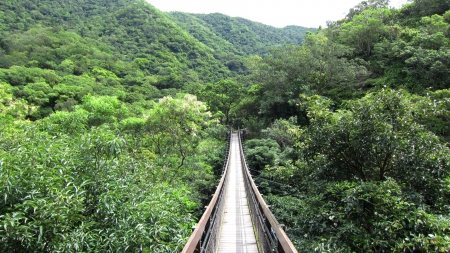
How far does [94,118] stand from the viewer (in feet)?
47.7

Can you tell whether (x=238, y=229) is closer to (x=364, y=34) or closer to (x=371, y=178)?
(x=371, y=178)

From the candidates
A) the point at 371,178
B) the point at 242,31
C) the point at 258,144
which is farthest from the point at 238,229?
the point at 242,31

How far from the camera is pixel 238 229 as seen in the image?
183 inches

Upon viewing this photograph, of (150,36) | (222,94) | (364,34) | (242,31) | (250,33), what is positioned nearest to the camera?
(364,34)

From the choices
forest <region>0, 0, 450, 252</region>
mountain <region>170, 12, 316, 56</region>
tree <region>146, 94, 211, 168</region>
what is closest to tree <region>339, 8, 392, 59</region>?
forest <region>0, 0, 450, 252</region>

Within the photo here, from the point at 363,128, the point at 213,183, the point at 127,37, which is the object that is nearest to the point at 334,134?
the point at 363,128

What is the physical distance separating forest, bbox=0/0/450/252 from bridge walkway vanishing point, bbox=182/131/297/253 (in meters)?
0.57

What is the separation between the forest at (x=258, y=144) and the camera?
312cm

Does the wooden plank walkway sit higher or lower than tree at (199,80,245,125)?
lower

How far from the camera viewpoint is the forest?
10.2 ft

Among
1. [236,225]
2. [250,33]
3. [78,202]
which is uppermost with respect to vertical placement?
[250,33]

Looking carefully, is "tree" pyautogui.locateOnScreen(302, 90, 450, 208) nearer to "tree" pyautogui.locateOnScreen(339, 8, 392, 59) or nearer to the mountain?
"tree" pyautogui.locateOnScreen(339, 8, 392, 59)

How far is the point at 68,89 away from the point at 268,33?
62.0m

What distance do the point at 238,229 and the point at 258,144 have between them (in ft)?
38.9
